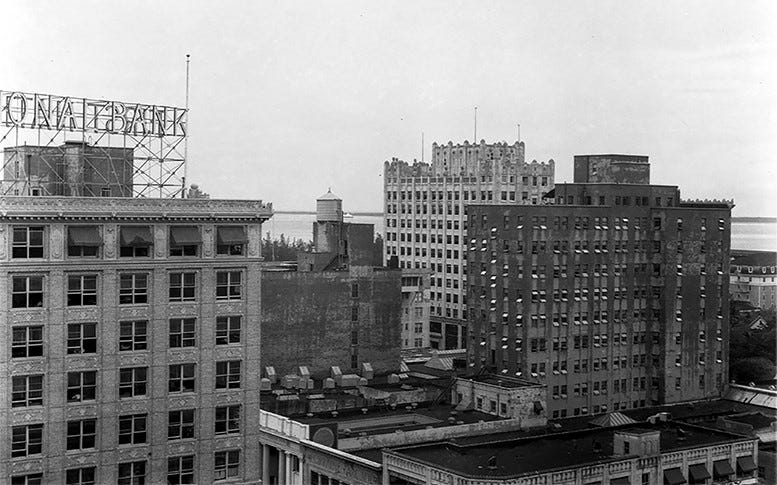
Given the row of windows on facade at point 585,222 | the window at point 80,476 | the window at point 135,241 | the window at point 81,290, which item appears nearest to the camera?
the window at point 80,476

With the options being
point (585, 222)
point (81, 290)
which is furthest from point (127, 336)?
point (585, 222)

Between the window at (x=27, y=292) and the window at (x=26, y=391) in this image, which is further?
the window at (x=27, y=292)

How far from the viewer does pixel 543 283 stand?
107125 mm

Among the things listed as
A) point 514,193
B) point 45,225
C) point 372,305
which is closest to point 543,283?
point 372,305

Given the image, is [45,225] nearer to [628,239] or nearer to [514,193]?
[628,239]

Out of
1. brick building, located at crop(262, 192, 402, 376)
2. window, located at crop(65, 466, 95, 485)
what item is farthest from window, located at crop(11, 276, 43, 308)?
brick building, located at crop(262, 192, 402, 376)

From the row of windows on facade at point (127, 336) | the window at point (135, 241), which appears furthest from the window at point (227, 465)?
the window at point (135, 241)

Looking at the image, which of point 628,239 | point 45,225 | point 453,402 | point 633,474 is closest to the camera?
point 45,225

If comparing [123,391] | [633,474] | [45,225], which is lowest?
[633,474]

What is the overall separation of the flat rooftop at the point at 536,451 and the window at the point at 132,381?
762 inches

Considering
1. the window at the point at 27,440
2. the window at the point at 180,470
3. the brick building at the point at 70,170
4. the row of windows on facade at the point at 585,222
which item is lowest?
the window at the point at 180,470

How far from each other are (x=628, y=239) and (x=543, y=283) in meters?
12.8

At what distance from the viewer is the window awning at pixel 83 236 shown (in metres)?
58.7

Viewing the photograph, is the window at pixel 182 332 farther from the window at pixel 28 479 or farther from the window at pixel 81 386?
the window at pixel 28 479
